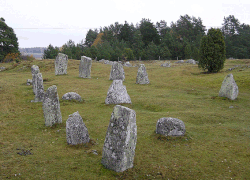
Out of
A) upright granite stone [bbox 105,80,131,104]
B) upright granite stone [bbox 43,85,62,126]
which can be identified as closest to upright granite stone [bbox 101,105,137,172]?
upright granite stone [bbox 43,85,62,126]

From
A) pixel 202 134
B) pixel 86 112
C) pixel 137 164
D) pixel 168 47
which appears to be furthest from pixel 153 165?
pixel 168 47

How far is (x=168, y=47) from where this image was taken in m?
67.3

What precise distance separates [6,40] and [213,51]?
46735mm

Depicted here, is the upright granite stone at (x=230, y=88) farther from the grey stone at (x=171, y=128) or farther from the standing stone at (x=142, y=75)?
the standing stone at (x=142, y=75)

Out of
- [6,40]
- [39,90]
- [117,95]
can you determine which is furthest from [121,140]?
[6,40]

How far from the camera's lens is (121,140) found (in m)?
6.45

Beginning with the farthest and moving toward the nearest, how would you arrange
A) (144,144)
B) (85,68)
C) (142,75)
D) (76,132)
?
(85,68) < (142,75) < (144,144) < (76,132)

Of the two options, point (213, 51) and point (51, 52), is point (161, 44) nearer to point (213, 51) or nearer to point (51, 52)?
point (51, 52)

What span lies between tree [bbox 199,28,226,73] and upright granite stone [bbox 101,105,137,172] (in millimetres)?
26287

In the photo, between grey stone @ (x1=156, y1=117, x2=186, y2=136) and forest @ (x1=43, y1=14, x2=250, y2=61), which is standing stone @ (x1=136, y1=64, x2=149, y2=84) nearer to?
grey stone @ (x1=156, y1=117, x2=186, y2=136)

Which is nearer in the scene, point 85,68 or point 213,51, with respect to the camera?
point 85,68

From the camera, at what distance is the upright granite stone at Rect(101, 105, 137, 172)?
253 inches

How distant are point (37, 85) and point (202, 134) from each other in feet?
38.2

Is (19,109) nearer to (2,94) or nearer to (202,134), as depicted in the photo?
(2,94)
